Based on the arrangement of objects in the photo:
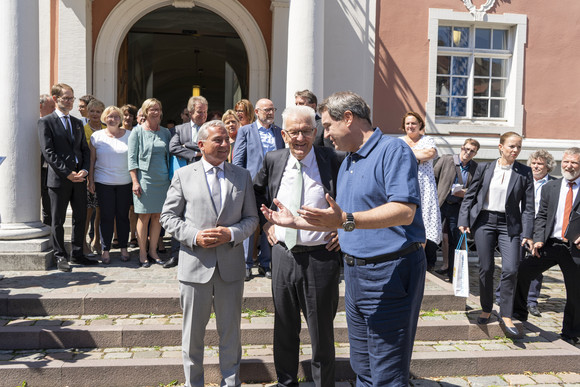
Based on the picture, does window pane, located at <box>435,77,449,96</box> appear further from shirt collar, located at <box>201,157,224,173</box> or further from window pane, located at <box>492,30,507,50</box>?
shirt collar, located at <box>201,157,224,173</box>

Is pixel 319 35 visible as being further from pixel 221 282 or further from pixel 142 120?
pixel 221 282

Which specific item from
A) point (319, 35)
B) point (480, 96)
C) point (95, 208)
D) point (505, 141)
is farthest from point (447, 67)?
point (95, 208)

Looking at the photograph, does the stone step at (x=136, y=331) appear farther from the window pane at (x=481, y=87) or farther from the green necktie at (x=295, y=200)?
the window pane at (x=481, y=87)

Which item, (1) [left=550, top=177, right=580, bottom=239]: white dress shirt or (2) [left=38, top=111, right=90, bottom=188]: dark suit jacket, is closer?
(1) [left=550, top=177, right=580, bottom=239]: white dress shirt

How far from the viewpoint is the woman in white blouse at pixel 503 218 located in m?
5.62

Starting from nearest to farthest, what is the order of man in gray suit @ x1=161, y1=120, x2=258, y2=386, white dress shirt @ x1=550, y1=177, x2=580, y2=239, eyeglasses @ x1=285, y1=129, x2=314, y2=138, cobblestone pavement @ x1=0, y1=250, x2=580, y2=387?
eyeglasses @ x1=285, y1=129, x2=314, y2=138 < man in gray suit @ x1=161, y1=120, x2=258, y2=386 < cobblestone pavement @ x1=0, y1=250, x2=580, y2=387 < white dress shirt @ x1=550, y1=177, x2=580, y2=239

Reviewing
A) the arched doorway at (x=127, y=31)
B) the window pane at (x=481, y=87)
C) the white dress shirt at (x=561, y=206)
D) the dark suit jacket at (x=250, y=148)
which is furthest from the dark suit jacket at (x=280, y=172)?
the window pane at (x=481, y=87)

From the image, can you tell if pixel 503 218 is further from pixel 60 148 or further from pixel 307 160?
pixel 60 148

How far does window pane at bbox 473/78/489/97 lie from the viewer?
36.0 ft

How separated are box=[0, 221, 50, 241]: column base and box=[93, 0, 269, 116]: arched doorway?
156 inches

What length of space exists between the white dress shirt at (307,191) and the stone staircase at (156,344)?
1328 mm

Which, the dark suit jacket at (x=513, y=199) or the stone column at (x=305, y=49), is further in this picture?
the stone column at (x=305, y=49)

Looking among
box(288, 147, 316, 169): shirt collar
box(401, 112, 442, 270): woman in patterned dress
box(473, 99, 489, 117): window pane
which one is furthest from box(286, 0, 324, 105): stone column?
box(473, 99, 489, 117): window pane

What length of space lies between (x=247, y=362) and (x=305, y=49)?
15.9ft
